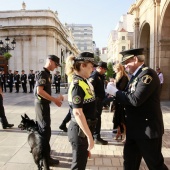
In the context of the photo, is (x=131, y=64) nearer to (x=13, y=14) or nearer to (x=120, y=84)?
(x=120, y=84)

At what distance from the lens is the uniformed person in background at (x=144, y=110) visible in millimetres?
2988

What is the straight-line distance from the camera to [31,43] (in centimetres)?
3753

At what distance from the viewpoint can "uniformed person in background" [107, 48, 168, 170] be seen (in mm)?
2988

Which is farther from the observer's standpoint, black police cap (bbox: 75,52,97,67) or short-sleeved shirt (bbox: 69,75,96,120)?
black police cap (bbox: 75,52,97,67)

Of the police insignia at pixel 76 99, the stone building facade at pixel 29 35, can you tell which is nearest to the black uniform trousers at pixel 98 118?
the police insignia at pixel 76 99

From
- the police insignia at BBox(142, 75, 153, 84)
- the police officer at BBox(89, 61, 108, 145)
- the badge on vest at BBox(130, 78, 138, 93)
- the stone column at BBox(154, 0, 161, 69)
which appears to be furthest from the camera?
the stone column at BBox(154, 0, 161, 69)

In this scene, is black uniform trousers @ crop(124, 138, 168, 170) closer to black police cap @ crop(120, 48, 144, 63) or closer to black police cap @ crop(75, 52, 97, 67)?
black police cap @ crop(120, 48, 144, 63)

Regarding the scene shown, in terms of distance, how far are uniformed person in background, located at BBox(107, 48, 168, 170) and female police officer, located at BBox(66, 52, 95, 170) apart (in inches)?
15.8

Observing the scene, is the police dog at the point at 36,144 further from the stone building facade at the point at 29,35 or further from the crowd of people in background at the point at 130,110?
the stone building facade at the point at 29,35

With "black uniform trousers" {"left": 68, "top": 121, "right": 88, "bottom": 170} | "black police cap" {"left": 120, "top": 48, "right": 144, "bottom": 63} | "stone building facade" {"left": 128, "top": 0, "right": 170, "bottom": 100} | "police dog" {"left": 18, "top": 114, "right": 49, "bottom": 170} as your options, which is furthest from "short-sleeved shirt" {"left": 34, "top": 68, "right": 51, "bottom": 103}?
"stone building facade" {"left": 128, "top": 0, "right": 170, "bottom": 100}

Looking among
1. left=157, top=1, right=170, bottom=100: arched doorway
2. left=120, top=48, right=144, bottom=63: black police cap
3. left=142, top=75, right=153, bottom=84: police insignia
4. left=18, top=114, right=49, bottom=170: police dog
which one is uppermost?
left=157, top=1, right=170, bottom=100: arched doorway

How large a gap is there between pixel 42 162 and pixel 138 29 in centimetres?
1605

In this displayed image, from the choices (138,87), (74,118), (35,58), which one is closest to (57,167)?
(74,118)

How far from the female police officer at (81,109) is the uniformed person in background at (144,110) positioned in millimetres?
402
